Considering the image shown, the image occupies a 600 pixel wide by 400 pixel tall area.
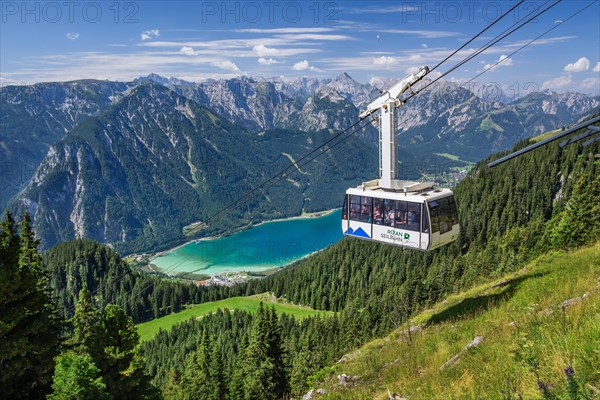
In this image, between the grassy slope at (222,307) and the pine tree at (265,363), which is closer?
the pine tree at (265,363)

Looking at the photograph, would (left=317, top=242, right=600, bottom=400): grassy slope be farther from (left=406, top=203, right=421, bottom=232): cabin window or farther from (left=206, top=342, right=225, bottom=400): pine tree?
(left=206, top=342, right=225, bottom=400): pine tree

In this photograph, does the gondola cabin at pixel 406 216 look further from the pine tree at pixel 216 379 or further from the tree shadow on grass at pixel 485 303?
the pine tree at pixel 216 379

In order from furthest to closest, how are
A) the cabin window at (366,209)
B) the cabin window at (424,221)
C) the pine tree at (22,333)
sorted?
the cabin window at (366,209) → the cabin window at (424,221) → the pine tree at (22,333)

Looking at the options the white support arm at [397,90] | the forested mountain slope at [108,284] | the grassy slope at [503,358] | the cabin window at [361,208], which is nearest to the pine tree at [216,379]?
the cabin window at [361,208]

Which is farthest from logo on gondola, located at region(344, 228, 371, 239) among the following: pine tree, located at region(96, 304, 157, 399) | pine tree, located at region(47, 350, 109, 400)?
pine tree, located at region(96, 304, 157, 399)

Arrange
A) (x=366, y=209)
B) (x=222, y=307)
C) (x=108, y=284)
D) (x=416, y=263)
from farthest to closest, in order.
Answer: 1. (x=108, y=284)
2. (x=222, y=307)
3. (x=416, y=263)
4. (x=366, y=209)

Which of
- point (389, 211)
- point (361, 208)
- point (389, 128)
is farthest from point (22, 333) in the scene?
point (389, 128)

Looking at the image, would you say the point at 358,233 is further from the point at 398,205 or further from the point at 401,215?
the point at 398,205
